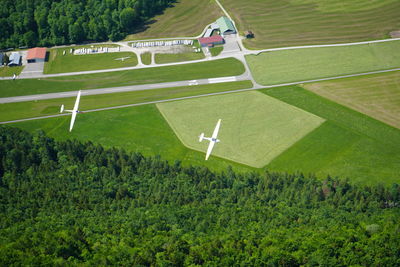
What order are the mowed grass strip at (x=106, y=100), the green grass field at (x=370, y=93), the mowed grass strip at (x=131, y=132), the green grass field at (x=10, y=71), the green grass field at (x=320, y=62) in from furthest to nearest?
the green grass field at (x=10, y=71) → the green grass field at (x=320, y=62) → the mowed grass strip at (x=106, y=100) → the green grass field at (x=370, y=93) → the mowed grass strip at (x=131, y=132)

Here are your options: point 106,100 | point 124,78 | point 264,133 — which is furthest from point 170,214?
point 124,78

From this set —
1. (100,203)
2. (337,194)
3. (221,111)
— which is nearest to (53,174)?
(100,203)

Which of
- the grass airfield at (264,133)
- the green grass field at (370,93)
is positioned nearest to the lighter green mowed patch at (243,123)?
the grass airfield at (264,133)

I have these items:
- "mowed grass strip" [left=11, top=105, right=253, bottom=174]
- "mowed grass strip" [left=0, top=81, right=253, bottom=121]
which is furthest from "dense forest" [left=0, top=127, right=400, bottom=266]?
"mowed grass strip" [left=0, top=81, right=253, bottom=121]

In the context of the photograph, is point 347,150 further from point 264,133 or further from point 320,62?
point 320,62

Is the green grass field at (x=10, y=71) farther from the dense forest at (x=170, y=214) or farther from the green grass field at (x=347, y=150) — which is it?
the green grass field at (x=347, y=150)

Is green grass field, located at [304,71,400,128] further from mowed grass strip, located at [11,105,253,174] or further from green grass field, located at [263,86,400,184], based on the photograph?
mowed grass strip, located at [11,105,253,174]
